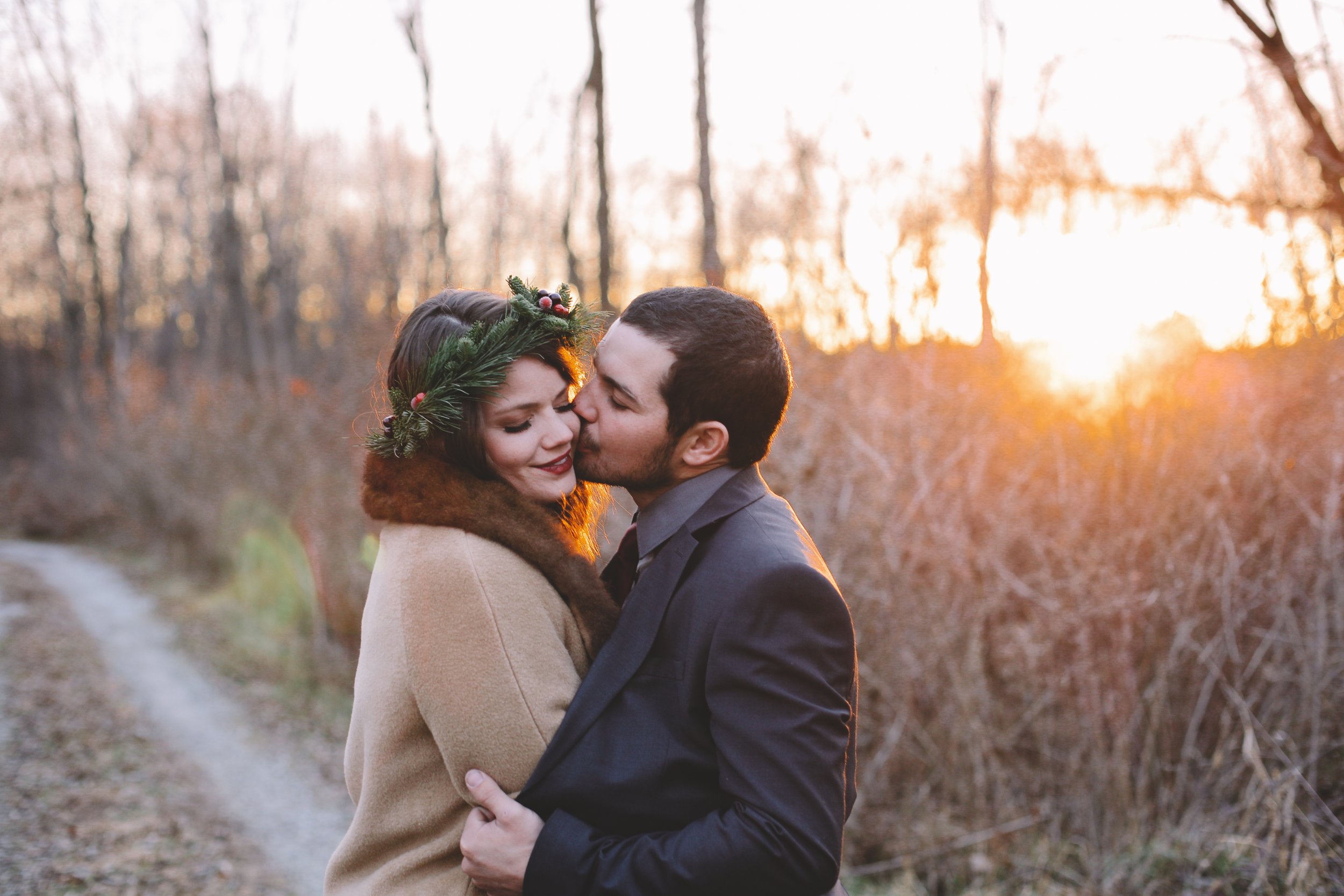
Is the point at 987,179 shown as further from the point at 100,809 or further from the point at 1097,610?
the point at 100,809

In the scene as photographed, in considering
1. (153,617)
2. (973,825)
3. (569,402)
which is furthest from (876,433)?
(153,617)

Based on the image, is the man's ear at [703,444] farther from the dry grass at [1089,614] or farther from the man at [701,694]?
the dry grass at [1089,614]

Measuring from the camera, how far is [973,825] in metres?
4.61

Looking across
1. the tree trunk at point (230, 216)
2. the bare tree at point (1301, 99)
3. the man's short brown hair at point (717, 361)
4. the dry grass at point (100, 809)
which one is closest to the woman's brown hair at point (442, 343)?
the man's short brown hair at point (717, 361)

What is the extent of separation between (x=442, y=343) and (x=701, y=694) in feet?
3.19

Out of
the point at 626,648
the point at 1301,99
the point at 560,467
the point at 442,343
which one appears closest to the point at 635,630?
the point at 626,648

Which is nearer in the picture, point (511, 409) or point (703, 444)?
point (703, 444)

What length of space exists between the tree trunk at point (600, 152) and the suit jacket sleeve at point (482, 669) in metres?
8.17

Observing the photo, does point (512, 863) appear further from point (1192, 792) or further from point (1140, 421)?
point (1140, 421)

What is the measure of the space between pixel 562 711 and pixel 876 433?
3.86m

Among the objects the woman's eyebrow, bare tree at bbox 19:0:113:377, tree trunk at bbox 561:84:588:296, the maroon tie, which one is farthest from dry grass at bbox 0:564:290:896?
bare tree at bbox 19:0:113:377

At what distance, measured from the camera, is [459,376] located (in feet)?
6.56

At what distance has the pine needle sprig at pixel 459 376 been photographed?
78.3 inches

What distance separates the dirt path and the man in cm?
428
